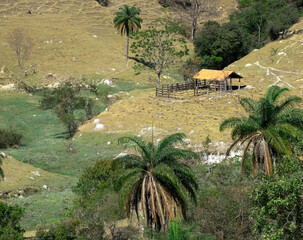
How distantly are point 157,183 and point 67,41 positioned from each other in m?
62.7

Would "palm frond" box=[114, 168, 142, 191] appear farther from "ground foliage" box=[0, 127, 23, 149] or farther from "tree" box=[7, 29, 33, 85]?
"tree" box=[7, 29, 33, 85]

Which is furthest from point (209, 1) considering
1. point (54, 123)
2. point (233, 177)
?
point (233, 177)

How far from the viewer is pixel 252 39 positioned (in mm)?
78562

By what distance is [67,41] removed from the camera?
79.1 metres

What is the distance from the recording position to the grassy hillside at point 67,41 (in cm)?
7244

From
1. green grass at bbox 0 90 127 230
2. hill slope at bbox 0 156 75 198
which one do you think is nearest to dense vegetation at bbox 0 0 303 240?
green grass at bbox 0 90 127 230

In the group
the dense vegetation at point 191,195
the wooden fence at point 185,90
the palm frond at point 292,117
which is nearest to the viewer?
the dense vegetation at point 191,195

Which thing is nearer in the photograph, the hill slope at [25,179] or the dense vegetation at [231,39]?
the hill slope at [25,179]

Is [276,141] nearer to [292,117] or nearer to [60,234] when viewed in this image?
[292,117]

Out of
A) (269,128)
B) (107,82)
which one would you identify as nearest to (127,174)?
(269,128)

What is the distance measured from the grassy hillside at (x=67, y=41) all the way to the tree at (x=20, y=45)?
2.41 ft

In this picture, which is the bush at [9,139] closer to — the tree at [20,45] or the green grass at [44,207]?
the green grass at [44,207]

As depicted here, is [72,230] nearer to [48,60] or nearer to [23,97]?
[23,97]

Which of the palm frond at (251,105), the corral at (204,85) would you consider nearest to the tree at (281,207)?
the palm frond at (251,105)
